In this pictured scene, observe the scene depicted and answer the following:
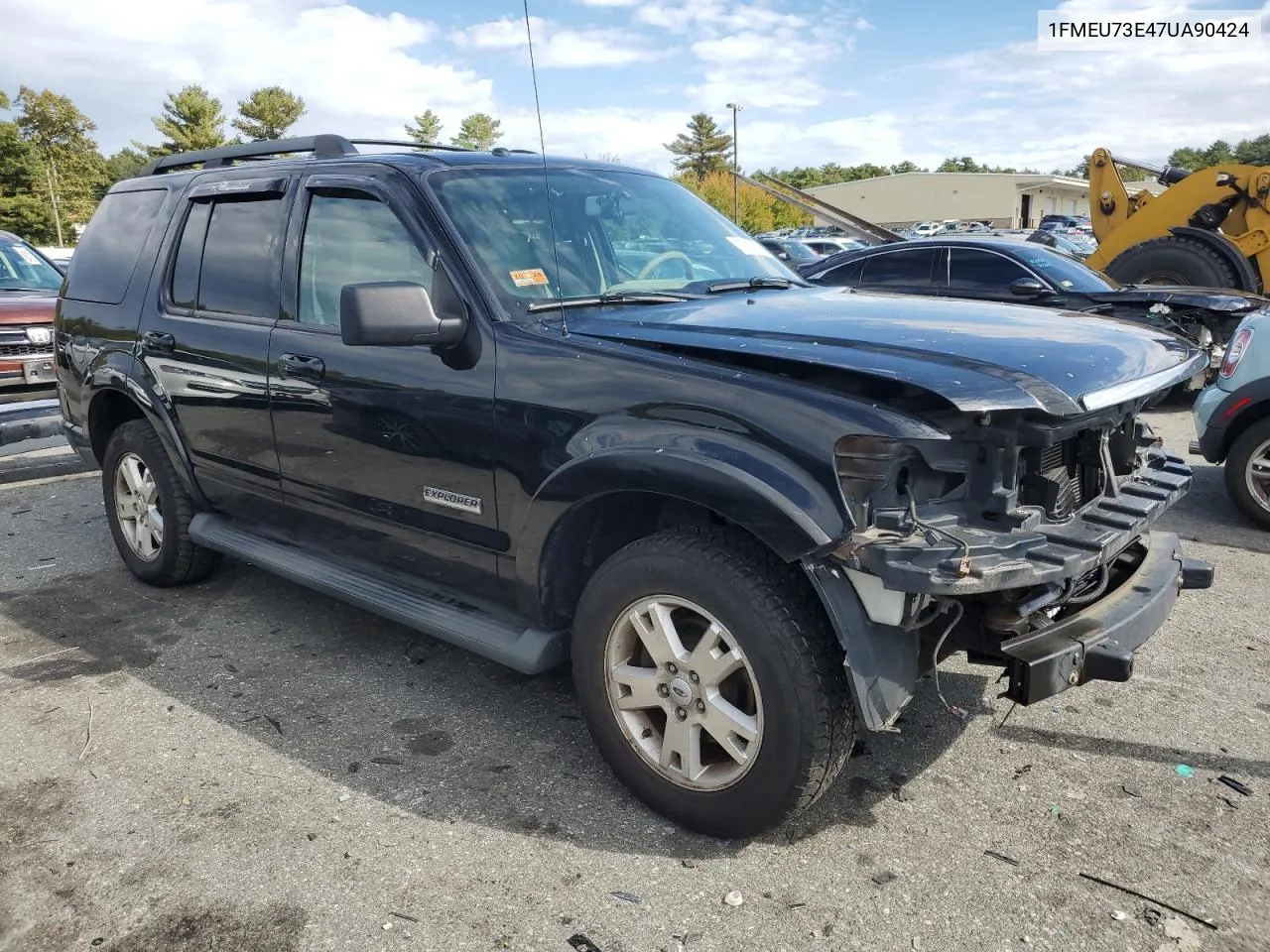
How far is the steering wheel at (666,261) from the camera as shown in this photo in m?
3.63

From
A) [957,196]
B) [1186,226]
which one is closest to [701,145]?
[957,196]

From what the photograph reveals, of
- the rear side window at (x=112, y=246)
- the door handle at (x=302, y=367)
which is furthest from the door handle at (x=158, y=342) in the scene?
the door handle at (x=302, y=367)

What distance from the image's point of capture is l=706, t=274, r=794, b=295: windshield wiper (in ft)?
12.1

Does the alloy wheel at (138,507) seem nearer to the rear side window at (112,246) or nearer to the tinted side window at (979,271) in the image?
the rear side window at (112,246)

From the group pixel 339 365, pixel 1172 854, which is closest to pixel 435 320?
pixel 339 365

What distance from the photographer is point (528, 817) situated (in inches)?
118

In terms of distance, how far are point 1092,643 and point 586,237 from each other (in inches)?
84.8

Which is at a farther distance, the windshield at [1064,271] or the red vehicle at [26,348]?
the windshield at [1064,271]

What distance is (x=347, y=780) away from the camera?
10.5 feet

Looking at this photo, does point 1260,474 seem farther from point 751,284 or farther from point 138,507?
point 138,507

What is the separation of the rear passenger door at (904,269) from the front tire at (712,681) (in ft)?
22.5

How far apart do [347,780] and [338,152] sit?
97.7 inches

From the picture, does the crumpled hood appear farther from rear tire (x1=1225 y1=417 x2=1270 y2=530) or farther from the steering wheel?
rear tire (x1=1225 y1=417 x2=1270 y2=530)

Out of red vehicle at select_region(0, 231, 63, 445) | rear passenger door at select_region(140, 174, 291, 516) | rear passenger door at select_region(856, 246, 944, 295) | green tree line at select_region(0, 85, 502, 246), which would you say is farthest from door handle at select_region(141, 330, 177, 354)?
green tree line at select_region(0, 85, 502, 246)
